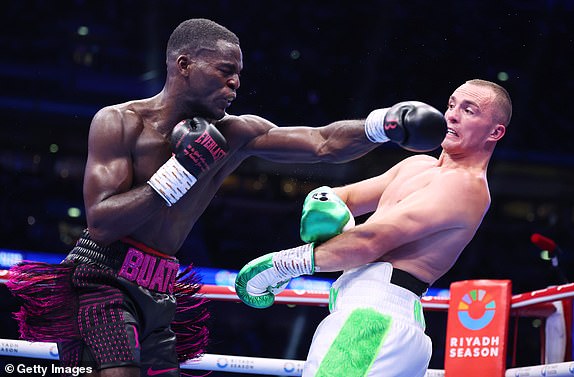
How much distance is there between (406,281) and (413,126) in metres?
0.48

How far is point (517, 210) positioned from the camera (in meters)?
9.65

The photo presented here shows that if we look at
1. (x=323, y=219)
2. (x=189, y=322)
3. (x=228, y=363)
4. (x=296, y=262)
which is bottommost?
(x=228, y=363)

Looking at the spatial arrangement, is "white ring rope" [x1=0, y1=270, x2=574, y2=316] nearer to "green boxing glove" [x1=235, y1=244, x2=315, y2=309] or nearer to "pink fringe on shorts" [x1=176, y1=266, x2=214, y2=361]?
"pink fringe on shorts" [x1=176, y1=266, x2=214, y2=361]

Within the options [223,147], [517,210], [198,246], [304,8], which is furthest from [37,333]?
[517,210]

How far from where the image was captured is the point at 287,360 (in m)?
2.97

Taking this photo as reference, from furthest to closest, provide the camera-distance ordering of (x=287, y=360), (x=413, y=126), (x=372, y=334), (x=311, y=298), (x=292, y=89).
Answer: (x=292, y=89) → (x=311, y=298) → (x=287, y=360) → (x=372, y=334) → (x=413, y=126)

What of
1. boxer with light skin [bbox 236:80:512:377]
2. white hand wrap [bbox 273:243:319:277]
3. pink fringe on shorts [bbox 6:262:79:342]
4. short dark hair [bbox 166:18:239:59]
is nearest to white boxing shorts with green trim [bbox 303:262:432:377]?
boxer with light skin [bbox 236:80:512:377]

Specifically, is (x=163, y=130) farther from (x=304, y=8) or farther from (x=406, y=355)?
(x=304, y=8)

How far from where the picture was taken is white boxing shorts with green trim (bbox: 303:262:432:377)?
216 cm

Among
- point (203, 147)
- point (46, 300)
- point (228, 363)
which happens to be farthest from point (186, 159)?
point (228, 363)

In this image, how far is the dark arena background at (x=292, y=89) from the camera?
8.47 meters

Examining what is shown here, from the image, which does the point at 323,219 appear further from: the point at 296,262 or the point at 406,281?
the point at 406,281

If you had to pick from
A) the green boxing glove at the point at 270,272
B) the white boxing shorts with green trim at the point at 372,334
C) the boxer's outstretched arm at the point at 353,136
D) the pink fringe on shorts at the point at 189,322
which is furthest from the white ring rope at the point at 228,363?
the boxer's outstretched arm at the point at 353,136

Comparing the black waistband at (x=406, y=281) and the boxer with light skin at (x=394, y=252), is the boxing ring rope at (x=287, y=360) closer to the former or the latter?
the boxer with light skin at (x=394, y=252)
